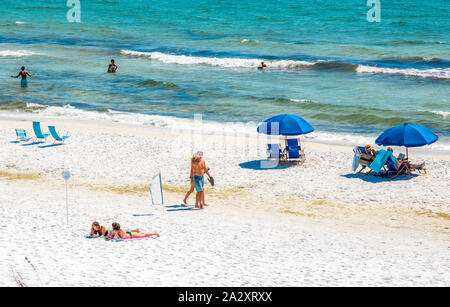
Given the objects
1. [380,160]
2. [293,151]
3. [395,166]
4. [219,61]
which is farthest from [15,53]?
[395,166]

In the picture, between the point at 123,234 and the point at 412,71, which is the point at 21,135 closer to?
the point at 123,234

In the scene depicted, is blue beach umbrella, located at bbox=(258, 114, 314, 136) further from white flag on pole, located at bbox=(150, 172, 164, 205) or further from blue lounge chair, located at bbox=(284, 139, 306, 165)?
white flag on pole, located at bbox=(150, 172, 164, 205)

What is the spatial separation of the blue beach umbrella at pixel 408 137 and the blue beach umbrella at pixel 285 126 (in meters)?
2.37

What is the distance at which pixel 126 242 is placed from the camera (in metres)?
11.2

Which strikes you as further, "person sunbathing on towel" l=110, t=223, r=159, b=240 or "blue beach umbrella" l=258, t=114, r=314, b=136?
"blue beach umbrella" l=258, t=114, r=314, b=136

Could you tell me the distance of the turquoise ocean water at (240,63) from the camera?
27016 mm

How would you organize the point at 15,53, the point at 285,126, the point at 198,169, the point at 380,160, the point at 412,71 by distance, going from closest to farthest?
the point at 198,169 → the point at 380,160 → the point at 285,126 → the point at 412,71 → the point at 15,53

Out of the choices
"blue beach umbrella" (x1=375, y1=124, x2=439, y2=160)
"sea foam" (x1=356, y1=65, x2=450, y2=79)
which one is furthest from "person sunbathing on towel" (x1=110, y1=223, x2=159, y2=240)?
"sea foam" (x1=356, y1=65, x2=450, y2=79)

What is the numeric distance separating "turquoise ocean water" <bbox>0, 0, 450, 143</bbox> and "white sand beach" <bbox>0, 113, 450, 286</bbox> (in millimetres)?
6276

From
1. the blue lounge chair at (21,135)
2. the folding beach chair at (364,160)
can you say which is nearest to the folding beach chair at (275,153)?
the folding beach chair at (364,160)

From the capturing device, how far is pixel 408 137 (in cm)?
1605

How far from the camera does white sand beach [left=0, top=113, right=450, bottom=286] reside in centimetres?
971

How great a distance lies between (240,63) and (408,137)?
23.6 meters

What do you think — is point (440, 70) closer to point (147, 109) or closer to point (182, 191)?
point (147, 109)
